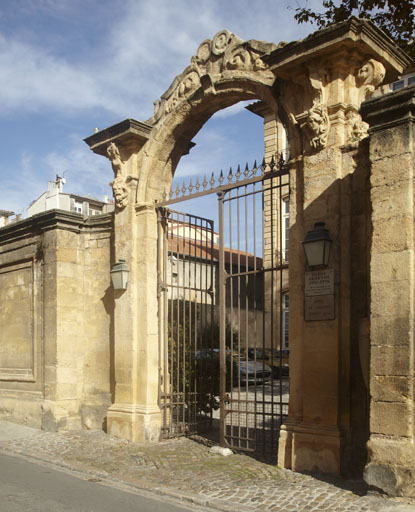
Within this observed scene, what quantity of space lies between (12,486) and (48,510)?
104 cm

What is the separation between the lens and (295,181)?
665cm

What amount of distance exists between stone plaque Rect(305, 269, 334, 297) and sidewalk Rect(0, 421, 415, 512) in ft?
6.15

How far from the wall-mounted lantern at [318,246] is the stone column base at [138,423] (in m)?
3.48

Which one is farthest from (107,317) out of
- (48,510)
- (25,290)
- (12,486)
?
(48,510)

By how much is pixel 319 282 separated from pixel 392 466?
200 centimetres

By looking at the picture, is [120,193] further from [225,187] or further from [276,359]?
[276,359]

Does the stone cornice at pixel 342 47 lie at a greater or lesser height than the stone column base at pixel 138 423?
greater

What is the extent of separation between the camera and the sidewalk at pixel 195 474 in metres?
5.06

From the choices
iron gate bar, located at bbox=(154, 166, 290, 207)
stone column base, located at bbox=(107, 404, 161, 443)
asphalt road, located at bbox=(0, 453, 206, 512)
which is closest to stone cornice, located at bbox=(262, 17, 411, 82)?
iron gate bar, located at bbox=(154, 166, 290, 207)

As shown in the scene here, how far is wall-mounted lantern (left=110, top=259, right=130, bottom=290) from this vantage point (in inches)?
335

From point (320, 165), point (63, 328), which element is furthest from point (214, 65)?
point (63, 328)

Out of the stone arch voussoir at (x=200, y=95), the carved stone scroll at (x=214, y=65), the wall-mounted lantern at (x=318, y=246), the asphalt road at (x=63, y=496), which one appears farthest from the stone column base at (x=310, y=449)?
the carved stone scroll at (x=214, y=65)

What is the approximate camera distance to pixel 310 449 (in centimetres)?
600

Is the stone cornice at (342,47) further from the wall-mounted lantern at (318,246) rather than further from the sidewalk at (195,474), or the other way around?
the sidewalk at (195,474)
